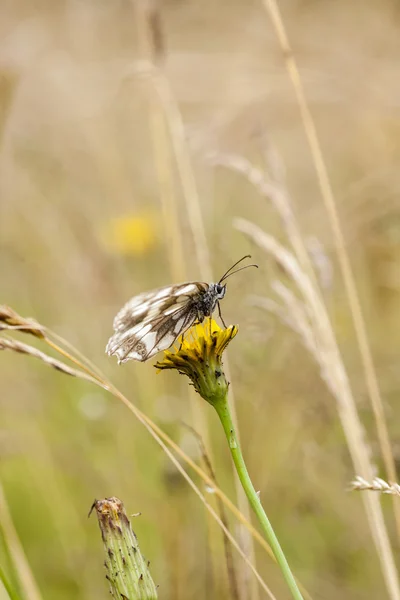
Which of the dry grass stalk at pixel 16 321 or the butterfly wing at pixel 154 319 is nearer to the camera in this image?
the dry grass stalk at pixel 16 321

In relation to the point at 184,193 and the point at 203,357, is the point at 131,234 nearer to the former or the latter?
the point at 184,193

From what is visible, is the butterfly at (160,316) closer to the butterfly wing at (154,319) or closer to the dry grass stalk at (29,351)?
the butterfly wing at (154,319)

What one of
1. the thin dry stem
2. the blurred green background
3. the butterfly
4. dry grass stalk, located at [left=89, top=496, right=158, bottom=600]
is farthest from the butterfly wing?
the blurred green background

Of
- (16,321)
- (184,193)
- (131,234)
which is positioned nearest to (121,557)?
(16,321)

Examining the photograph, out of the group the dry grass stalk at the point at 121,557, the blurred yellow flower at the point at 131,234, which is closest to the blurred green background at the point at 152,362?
the blurred yellow flower at the point at 131,234

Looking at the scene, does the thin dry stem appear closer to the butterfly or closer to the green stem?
the butterfly

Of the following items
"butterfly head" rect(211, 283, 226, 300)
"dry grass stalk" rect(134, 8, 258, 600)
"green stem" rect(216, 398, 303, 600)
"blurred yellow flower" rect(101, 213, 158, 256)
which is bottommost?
"green stem" rect(216, 398, 303, 600)
